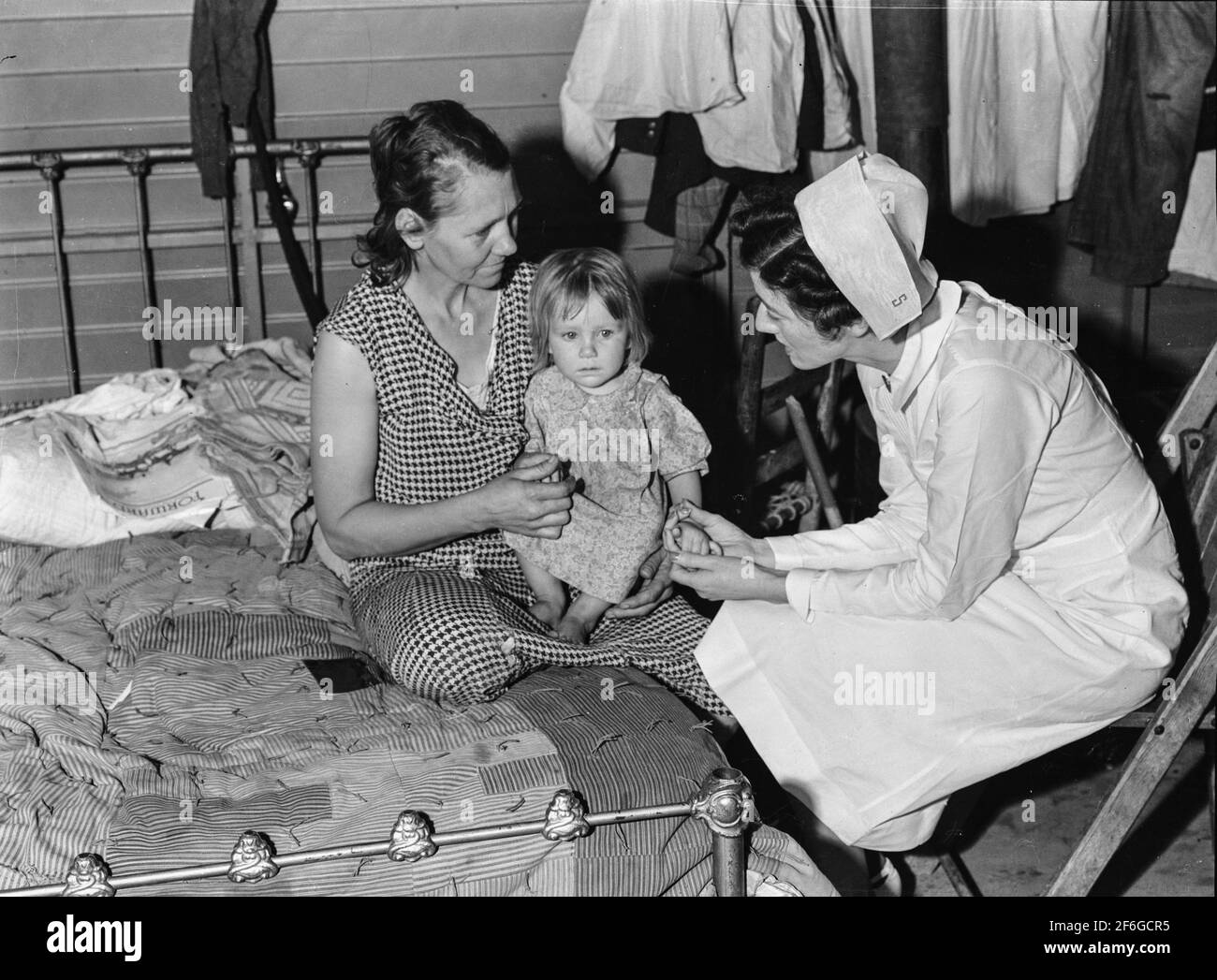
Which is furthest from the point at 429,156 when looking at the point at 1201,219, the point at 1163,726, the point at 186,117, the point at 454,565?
the point at 1201,219

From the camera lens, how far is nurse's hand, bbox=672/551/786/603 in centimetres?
246

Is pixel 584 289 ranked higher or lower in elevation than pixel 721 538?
higher

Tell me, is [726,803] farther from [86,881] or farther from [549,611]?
[549,611]

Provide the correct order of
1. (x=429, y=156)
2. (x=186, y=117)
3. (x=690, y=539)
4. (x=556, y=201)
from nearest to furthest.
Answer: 1. (x=690, y=539)
2. (x=429, y=156)
3. (x=186, y=117)
4. (x=556, y=201)

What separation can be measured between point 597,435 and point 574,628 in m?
0.43

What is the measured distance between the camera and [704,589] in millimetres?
2471

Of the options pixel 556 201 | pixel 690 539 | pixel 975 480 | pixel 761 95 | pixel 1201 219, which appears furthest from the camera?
pixel 556 201

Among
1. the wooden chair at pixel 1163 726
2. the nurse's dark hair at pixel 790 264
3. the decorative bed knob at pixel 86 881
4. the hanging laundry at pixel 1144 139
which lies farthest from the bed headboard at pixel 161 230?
the wooden chair at pixel 1163 726

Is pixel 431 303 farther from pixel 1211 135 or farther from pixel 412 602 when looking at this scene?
pixel 1211 135

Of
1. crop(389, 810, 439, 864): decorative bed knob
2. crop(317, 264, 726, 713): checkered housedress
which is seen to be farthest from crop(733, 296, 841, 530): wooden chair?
crop(389, 810, 439, 864): decorative bed knob

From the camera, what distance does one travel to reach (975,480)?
85.7 inches

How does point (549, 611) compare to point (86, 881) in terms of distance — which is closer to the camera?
point (86, 881)
